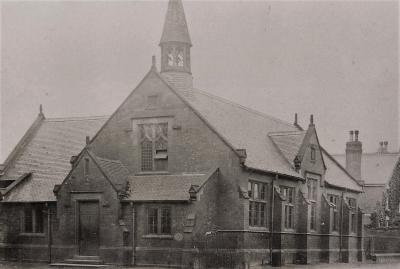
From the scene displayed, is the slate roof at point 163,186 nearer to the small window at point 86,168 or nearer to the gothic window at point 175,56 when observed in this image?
the small window at point 86,168

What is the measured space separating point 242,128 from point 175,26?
24.7ft

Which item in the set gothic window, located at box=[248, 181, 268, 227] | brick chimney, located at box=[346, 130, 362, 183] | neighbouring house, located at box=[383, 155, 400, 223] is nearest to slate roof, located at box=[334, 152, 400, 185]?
neighbouring house, located at box=[383, 155, 400, 223]

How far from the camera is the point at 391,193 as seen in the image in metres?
67.5

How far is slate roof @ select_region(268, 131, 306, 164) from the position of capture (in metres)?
43.1

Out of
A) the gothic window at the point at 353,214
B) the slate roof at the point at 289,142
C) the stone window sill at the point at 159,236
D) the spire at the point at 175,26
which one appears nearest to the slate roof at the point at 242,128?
the slate roof at the point at 289,142

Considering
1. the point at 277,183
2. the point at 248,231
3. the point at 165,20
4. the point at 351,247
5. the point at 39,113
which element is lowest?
the point at 351,247

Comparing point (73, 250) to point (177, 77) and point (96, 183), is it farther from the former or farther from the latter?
point (177, 77)

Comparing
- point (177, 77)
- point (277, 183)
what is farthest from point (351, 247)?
point (177, 77)

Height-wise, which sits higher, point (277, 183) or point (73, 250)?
point (277, 183)

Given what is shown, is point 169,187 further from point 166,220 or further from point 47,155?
point 47,155

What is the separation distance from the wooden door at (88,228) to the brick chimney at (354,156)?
30.3m

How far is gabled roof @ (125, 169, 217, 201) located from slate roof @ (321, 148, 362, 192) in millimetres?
16034

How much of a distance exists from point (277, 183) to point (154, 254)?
30.0 feet

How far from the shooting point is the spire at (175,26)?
3981 centimetres
